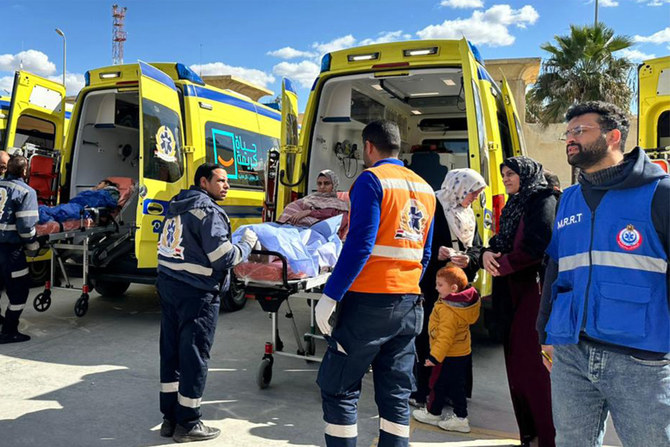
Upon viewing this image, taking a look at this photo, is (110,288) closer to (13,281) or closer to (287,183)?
(13,281)

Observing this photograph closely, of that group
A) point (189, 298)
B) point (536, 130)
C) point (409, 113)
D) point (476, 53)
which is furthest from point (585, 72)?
point (189, 298)

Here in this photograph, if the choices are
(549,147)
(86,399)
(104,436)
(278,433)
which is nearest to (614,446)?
(278,433)

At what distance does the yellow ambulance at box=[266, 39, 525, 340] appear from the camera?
4363 mm

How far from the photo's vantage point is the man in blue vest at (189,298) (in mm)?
3289

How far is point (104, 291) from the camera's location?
286 inches

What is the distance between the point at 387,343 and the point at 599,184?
120 centimetres

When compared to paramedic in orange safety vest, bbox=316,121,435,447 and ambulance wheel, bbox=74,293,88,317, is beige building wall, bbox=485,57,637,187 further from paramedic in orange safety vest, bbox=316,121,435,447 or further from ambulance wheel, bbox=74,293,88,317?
paramedic in orange safety vest, bbox=316,121,435,447

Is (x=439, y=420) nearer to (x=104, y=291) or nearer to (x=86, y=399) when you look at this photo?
(x=86, y=399)

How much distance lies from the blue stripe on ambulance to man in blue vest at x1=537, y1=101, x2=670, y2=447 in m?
5.12

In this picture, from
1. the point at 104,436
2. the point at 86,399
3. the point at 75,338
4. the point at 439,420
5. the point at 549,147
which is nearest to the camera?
the point at 104,436

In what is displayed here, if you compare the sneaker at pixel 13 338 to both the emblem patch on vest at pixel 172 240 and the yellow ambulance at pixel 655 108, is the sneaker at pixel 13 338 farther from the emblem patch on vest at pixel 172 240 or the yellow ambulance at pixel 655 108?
the yellow ambulance at pixel 655 108

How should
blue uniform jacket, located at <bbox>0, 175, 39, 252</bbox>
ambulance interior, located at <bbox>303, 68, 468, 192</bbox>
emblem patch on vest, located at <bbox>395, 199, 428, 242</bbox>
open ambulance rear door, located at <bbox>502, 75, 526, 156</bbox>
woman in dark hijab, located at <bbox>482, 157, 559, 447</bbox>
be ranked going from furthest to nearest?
open ambulance rear door, located at <bbox>502, 75, 526, 156</bbox> → ambulance interior, located at <bbox>303, 68, 468, 192</bbox> → blue uniform jacket, located at <bbox>0, 175, 39, 252</bbox> → woman in dark hijab, located at <bbox>482, 157, 559, 447</bbox> → emblem patch on vest, located at <bbox>395, 199, 428, 242</bbox>

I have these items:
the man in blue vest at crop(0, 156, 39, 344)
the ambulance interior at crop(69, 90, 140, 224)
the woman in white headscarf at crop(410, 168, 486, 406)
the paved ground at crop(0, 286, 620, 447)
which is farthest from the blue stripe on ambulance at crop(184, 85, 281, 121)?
the woman in white headscarf at crop(410, 168, 486, 406)

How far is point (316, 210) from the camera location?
4621 millimetres
